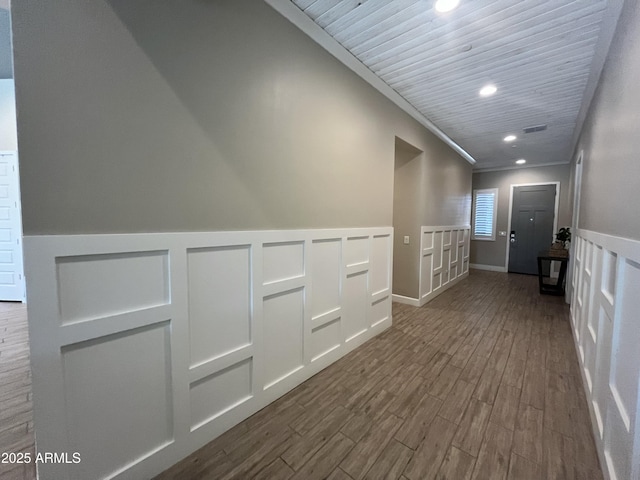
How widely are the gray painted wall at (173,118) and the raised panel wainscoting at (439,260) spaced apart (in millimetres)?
2417

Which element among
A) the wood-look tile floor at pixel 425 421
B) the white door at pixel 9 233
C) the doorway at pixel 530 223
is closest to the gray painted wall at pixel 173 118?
the wood-look tile floor at pixel 425 421

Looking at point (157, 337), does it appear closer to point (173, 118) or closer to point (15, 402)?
point (173, 118)

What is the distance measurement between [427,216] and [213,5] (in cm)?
360

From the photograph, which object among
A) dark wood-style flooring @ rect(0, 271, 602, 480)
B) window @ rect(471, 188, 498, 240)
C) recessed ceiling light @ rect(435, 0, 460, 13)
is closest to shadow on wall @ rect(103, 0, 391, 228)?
recessed ceiling light @ rect(435, 0, 460, 13)

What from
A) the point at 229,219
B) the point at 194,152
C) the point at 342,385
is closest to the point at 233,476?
the point at 342,385

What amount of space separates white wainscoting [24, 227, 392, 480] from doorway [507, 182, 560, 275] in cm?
682

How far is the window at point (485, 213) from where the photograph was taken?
6828mm

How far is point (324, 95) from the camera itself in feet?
6.72

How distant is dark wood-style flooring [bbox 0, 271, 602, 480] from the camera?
1351 millimetres

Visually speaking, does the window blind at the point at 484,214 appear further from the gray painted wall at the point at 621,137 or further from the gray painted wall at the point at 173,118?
the gray painted wall at the point at 173,118

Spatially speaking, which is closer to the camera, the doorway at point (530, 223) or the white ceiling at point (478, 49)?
the white ceiling at point (478, 49)

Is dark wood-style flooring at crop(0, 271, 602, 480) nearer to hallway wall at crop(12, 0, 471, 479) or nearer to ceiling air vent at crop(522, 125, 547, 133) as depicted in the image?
hallway wall at crop(12, 0, 471, 479)

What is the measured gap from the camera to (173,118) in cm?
125

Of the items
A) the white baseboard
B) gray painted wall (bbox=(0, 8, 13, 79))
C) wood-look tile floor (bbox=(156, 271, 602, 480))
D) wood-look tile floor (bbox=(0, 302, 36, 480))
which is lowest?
wood-look tile floor (bbox=(156, 271, 602, 480))
